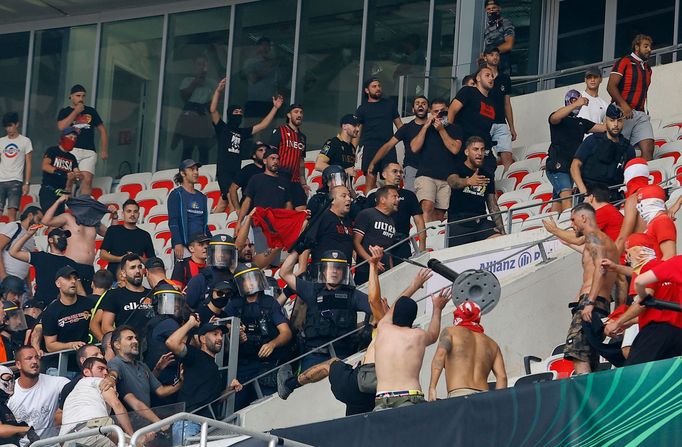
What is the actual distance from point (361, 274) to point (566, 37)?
8.51 metres

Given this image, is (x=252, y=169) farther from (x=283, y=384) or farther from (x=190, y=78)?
(x=190, y=78)

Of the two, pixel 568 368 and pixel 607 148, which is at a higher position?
pixel 607 148

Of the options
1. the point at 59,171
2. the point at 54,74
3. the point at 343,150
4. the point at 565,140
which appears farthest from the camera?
the point at 54,74

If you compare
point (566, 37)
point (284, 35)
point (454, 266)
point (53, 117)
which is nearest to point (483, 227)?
point (454, 266)

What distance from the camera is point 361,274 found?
49.9 ft

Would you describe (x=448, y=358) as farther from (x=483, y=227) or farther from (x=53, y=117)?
(x=53, y=117)

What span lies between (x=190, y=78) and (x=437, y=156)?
29.9 ft

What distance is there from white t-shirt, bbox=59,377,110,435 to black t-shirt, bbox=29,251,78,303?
4.57m

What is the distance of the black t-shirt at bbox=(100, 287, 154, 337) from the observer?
13.5m

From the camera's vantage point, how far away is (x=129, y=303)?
13.7 m

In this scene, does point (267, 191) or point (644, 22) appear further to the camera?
point (644, 22)

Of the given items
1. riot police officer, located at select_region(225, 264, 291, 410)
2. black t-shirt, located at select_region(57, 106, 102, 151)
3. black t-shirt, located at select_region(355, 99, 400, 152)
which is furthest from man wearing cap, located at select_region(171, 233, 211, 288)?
black t-shirt, located at select_region(57, 106, 102, 151)

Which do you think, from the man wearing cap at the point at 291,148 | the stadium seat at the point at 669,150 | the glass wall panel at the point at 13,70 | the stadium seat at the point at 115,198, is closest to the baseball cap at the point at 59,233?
the man wearing cap at the point at 291,148

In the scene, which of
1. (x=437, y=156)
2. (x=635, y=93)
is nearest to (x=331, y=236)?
(x=437, y=156)
